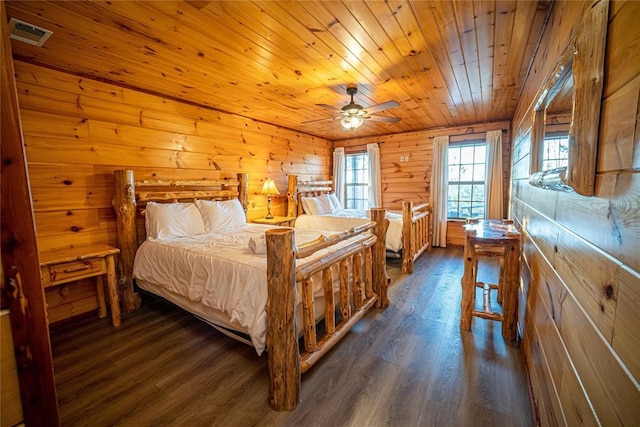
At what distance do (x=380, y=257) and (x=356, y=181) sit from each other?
3.74 meters

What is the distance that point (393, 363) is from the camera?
1812 millimetres

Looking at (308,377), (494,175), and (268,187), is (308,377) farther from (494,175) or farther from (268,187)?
(494,175)

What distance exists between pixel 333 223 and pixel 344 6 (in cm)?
302

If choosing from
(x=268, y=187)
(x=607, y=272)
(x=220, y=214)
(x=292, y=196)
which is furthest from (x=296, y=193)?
(x=607, y=272)

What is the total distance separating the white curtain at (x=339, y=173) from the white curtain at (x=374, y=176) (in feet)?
2.17

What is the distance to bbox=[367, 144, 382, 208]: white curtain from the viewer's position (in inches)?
217

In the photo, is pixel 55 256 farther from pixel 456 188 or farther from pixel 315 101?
pixel 456 188

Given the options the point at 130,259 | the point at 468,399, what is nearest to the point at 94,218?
the point at 130,259

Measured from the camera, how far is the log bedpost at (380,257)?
8.36ft

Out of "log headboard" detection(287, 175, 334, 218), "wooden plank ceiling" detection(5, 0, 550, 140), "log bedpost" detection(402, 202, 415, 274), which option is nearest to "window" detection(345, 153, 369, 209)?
"log headboard" detection(287, 175, 334, 218)

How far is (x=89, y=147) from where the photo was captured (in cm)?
254

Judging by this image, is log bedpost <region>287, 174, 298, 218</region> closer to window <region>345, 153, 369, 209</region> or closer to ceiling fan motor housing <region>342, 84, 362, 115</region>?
window <region>345, 153, 369, 209</region>

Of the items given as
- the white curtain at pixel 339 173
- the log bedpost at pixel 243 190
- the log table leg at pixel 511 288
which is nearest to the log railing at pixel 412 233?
the log table leg at pixel 511 288

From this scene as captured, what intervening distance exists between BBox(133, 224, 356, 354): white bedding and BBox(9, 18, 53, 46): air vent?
5.65 feet
